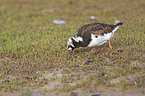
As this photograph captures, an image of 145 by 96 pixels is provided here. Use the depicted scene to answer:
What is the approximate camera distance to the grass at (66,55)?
5.45 meters

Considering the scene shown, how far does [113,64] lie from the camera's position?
241 inches

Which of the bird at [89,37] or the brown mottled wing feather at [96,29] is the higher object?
the brown mottled wing feather at [96,29]

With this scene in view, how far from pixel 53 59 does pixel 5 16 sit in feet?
25.5

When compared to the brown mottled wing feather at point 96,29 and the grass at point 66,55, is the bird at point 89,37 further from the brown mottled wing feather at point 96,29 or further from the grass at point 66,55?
the grass at point 66,55

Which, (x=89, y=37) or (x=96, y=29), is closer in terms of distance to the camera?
(x=89, y=37)

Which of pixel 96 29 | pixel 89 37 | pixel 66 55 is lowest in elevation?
pixel 66 55

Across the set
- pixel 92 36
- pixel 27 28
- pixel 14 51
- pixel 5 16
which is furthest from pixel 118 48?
pixel 5 16

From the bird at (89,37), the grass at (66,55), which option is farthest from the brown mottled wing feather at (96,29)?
the grass at (66,55)

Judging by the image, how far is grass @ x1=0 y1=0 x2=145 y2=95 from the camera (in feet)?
17.9

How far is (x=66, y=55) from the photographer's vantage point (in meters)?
6.88

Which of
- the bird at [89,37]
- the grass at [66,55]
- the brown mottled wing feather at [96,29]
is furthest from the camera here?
the brown mottled wing feather at [96,29]

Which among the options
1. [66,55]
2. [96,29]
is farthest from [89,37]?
[66,55]

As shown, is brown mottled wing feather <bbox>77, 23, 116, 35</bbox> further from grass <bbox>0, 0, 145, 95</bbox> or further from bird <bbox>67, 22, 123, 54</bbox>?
grass <bbox>0, 0, 145, 95</bbox>

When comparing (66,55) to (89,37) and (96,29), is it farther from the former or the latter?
(96,29)
